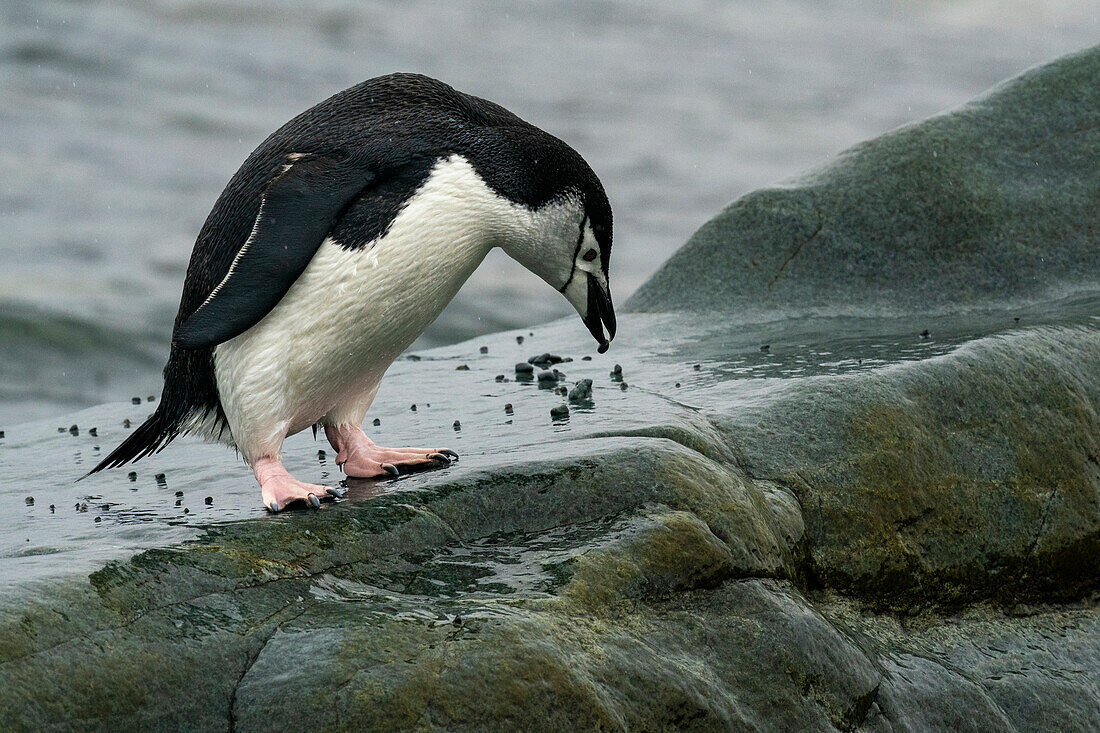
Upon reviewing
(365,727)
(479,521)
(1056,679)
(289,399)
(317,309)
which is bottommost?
(1056,679)

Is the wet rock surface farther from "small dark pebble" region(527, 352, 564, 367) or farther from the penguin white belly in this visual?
the penguin white belly

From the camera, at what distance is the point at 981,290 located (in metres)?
7.21

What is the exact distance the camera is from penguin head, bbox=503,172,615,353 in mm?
4117

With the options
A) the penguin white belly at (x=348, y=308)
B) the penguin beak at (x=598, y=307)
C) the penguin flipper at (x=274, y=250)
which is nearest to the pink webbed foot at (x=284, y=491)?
the penguin white belly at (x=348, y=308)

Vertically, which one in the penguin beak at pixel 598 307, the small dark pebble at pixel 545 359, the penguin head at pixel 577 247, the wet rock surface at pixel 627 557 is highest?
the penguin head at pixel 577 247

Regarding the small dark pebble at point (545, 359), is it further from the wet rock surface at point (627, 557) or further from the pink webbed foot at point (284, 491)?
the pink webbed foot at point (284, 491)

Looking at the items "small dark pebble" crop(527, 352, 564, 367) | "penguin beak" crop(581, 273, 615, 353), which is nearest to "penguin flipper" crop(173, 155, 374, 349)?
"penguin beak" crop(581, 273, 615, 353)

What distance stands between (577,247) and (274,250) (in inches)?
42.7

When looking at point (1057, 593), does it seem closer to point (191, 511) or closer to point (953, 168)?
point (191, 511)

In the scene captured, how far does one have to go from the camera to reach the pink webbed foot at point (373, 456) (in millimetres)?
3998

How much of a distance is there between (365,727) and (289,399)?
4.64ft

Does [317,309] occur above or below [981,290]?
above

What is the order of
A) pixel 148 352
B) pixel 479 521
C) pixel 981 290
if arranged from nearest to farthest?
1. pixel 479 521
2. pixel 981 290
3. pixel 148 352

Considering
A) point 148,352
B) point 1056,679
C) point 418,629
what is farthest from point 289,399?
point 148,352
